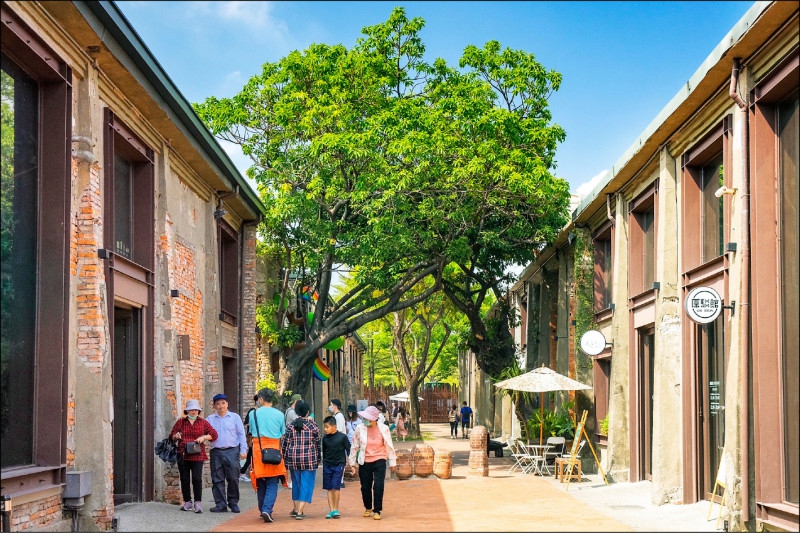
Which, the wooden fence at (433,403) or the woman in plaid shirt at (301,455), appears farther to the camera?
the wooden fence at (433,403)

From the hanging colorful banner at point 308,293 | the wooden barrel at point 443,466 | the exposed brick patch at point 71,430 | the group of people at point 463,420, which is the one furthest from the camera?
the group of people at point 463,420

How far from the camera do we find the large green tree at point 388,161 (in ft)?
70.0

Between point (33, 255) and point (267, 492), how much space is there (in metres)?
4.38

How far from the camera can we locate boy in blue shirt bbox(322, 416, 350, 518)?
13242 mm

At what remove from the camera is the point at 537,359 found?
31.2m

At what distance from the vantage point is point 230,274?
917 inches

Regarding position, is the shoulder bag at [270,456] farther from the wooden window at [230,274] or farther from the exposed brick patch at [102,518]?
the wooden window at [230,274]

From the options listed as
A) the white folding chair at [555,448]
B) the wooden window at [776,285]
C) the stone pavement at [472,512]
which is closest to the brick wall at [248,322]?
the stone pavement at [472,512]

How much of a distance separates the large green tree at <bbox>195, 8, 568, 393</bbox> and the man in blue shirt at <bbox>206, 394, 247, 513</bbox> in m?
8.08

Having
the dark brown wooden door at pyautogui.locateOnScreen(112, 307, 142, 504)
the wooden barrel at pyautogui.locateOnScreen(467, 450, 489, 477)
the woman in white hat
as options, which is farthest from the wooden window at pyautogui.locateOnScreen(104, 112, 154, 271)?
the wooden barrel at pyautogui.locateOnScreen(467, 450, 489, 477)

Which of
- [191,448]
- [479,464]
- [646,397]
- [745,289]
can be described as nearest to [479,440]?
[479,464]

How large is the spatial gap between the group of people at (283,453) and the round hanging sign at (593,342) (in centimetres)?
747

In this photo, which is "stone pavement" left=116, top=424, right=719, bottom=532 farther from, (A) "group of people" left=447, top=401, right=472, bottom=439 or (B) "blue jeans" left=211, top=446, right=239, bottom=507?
(A) "group of people" left=447, top=401, right=472, bottom=439

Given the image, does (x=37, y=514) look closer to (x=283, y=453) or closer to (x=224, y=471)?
(x=283, y=453)
